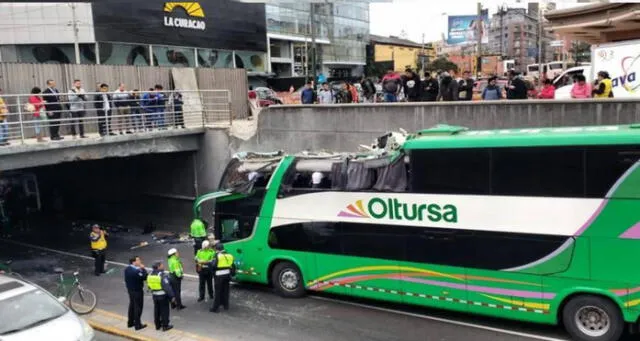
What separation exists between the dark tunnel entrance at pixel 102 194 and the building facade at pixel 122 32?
18.3 m

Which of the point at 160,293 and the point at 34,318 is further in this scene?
the point at 160,293

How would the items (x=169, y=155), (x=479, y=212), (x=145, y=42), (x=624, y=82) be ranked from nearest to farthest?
(x=479, y=212), (x=624, y=82), (x=169, y=155), (x=145, y=42)

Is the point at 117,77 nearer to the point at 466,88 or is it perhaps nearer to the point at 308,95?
the point at 308,95

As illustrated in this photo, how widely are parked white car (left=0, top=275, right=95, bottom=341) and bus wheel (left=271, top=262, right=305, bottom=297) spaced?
465 cm

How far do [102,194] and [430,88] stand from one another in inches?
609

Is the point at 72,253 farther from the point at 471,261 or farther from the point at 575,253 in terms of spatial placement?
the point at 575,253

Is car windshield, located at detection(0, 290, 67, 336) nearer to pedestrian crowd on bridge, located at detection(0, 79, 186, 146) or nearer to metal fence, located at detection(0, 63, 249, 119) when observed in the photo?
pedestrian crowd on bridge, located at detection(0, 79, 186, 146)

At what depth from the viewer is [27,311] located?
8992 millimetres

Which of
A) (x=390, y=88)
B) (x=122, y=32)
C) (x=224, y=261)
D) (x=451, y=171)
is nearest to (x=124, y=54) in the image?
(x=122, y=32)

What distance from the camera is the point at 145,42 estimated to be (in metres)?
45.5

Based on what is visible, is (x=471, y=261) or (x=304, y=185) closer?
(x=471, y=261)

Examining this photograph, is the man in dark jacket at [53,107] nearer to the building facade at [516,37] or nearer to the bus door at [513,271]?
the bus door at [513,271]

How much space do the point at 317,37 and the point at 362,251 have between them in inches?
2425

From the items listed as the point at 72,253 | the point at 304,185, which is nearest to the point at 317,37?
the point at 72,253
